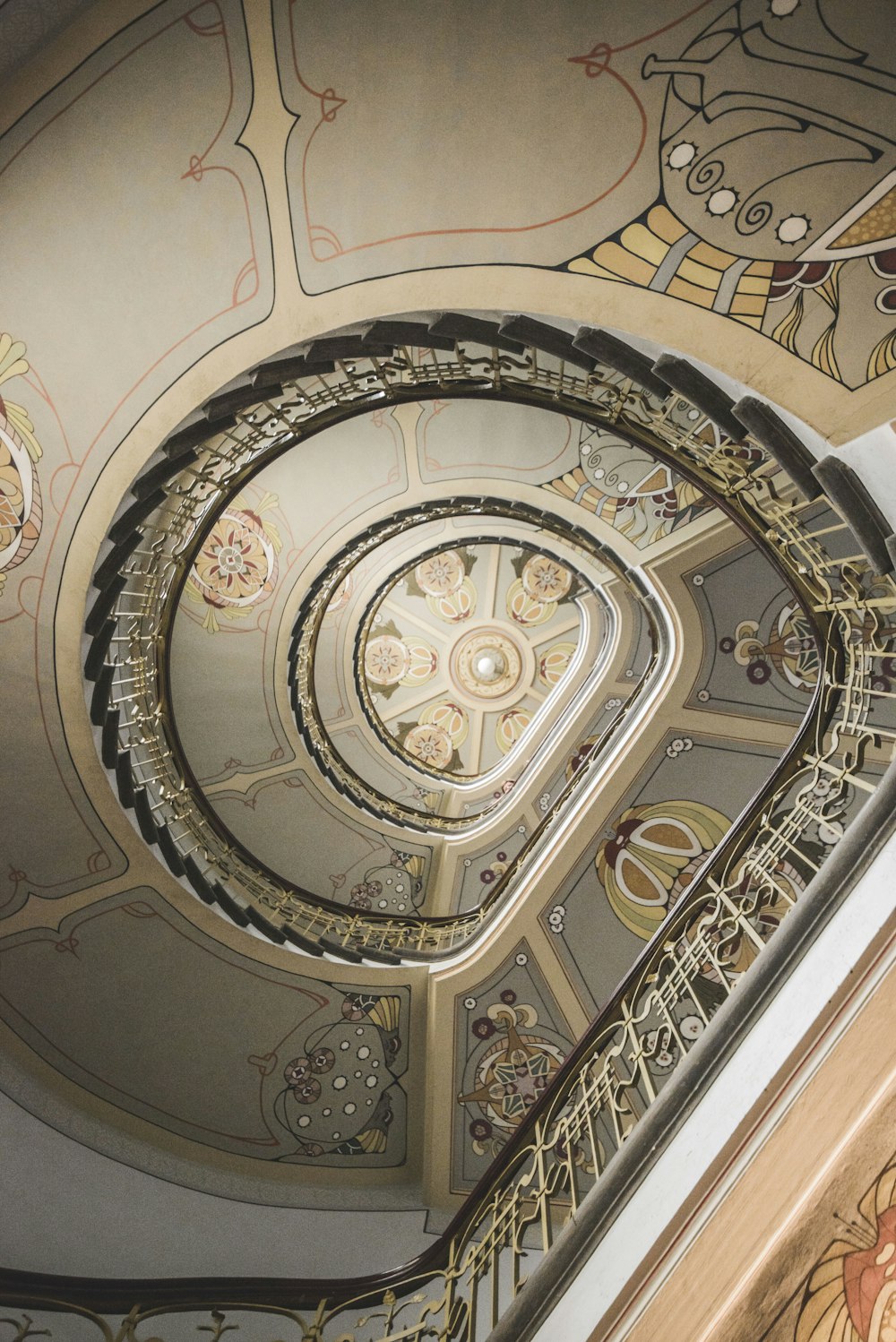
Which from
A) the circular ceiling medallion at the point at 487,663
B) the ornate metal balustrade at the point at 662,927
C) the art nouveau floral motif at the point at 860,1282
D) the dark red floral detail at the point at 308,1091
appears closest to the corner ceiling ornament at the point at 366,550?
the ornate metal balustrade at the point at 662,927

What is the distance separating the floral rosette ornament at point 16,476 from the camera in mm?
2602

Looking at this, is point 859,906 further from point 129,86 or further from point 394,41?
point 129,86

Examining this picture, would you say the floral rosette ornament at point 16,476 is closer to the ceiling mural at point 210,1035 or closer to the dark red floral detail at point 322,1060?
the ceiling mural at point 210,1035

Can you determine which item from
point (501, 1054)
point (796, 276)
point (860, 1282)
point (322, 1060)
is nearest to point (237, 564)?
point (322, 1060)

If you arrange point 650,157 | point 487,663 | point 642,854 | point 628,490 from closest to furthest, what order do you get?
point 650,157, point 628,490, point 642,854, point 487,663

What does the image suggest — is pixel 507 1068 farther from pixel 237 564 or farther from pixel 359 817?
pixel 237 564

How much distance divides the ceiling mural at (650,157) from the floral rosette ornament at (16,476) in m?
1.26

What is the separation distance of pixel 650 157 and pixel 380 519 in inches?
188

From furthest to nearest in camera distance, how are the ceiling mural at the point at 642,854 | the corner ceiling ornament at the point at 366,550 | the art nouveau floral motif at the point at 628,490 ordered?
the ceiling mural at the point at 642,854, the art nouveau floral motif at the point at 628,490, the corner ceiling ornament at the point at 366,550

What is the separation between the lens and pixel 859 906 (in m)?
2.06

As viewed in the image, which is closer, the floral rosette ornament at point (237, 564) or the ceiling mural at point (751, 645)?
the ceiling mural at point (751, 645)

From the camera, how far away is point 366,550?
715 centimetres

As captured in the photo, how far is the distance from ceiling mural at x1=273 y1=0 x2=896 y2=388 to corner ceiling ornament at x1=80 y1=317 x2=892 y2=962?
341 mm

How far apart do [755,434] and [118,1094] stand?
5.72m
